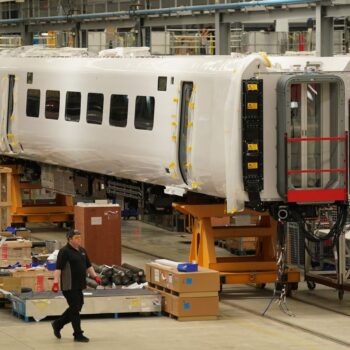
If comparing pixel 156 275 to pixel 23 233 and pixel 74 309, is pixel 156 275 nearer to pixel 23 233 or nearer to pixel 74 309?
pixel 74 309

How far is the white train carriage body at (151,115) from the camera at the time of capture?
1830 centimetres

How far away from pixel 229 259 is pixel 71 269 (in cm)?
459

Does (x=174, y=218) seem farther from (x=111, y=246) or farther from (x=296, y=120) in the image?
(x=296, y=120)

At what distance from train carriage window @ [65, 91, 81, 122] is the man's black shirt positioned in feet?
31.9

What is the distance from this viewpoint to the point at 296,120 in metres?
18.4

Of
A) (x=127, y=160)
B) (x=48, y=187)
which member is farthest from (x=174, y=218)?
(x=127, y=160)

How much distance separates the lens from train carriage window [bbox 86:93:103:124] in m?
24.4

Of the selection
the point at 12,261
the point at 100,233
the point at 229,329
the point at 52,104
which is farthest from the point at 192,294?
the point at 52,104

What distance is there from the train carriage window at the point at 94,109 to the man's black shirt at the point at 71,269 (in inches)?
340

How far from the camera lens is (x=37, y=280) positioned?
18.5m

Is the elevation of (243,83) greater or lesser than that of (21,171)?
greater

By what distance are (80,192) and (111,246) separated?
5.39 m

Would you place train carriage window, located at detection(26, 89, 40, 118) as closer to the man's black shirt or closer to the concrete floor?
the concrete floor

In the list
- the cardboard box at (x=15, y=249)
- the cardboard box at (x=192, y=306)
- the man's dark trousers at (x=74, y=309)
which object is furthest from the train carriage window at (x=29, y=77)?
the man's dark trousers at (x=74, y=309)
